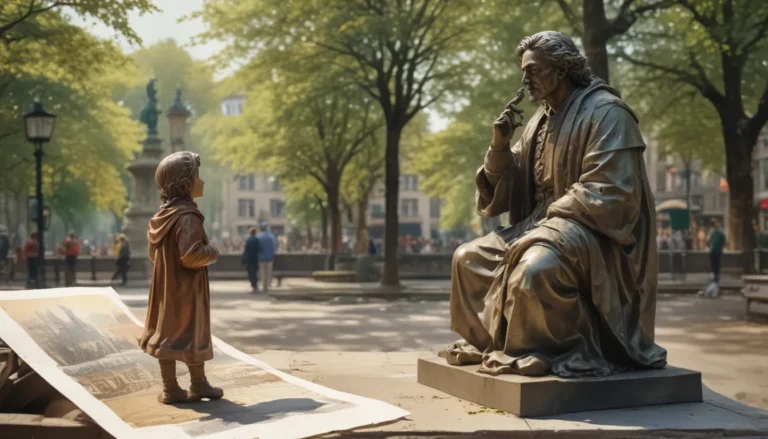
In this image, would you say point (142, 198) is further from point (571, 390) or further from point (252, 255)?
point (571, 390)

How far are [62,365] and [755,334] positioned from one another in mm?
9651

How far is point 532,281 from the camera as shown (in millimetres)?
5426

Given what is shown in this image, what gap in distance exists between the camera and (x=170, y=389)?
5.59 m

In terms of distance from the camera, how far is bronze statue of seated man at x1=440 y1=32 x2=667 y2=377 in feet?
18.0

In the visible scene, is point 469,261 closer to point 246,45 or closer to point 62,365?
point 62,365

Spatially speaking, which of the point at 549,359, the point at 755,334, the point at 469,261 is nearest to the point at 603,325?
the point at 549,359

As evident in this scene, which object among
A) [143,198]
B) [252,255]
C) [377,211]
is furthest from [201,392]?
[377,211]

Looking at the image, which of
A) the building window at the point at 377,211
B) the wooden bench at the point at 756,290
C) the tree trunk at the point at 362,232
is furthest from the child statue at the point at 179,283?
the building window at the point at 377,211

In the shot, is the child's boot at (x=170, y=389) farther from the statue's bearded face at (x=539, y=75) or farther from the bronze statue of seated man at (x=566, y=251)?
the statue's bearded face at (x=539, y=75)

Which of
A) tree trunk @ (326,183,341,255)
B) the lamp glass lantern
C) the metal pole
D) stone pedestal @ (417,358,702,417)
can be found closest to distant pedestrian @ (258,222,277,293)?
the metal pole

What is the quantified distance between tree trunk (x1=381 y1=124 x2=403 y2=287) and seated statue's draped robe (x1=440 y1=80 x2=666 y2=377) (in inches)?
705

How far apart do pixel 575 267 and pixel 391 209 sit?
1905 centimetres

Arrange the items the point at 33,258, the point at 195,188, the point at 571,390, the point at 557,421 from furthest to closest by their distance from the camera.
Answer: the point at 33,258, the point at 195,188, the point at 571,390, the point at 557,421

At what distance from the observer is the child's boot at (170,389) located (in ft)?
18.1
